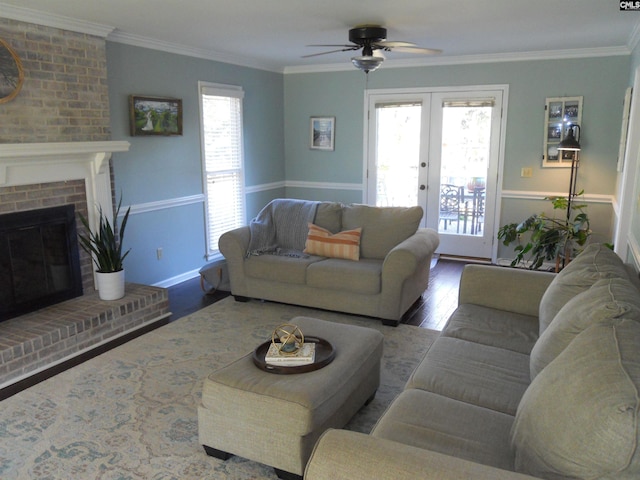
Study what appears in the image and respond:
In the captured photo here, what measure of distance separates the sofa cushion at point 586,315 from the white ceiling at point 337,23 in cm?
224

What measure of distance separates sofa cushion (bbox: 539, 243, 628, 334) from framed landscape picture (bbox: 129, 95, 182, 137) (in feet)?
12.4

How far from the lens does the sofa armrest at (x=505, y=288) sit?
3152 millimetres

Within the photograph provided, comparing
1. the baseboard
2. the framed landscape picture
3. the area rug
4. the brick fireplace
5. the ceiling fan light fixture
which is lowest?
the area rug

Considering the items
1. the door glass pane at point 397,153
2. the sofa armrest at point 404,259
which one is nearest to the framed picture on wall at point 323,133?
the door glass pane at point 397,153

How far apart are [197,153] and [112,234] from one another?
1642mm

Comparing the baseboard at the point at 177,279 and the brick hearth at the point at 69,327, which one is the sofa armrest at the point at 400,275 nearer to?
the brick hearth at the point at 69,327

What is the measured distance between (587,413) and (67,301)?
3897 millimetres

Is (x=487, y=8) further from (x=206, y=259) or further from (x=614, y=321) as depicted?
(x=206, y=259)

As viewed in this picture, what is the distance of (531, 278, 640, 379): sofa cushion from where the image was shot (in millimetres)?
1922

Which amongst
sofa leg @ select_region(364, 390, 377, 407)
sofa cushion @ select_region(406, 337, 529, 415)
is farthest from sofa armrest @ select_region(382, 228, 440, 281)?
sofa cushion @ select_region(406, 337, 529, 415)

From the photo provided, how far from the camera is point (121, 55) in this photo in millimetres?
4578

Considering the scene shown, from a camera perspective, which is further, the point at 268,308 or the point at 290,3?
the point at 268,308

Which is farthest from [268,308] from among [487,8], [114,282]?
[487,8]

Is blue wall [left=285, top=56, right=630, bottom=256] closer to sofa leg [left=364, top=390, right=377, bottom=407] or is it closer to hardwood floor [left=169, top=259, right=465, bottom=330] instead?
hardwood floor [left=169, top=259, right=465, bottom=330]
